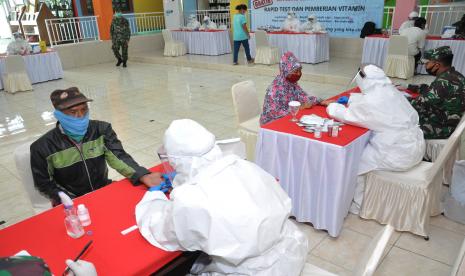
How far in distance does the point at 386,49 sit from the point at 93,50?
27.5ft

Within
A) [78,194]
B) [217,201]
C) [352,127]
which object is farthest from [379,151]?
[78,194]

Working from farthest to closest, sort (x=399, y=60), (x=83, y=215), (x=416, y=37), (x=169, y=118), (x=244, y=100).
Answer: (x=399, y=60) < (x=416, y=37) < (x=169, y=118) < (x=244, y=100) < (x=83, y=215)

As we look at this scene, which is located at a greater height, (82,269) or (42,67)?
(82,269)

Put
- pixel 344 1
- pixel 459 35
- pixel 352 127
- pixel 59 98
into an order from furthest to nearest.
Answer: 1. pixel 344 1
2. pixel 459 35
3. pixel 352 127
4. pixel 59 98

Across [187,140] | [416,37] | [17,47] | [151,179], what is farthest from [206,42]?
[187,140]

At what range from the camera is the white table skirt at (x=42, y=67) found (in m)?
7.93

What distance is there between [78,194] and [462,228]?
2.80 metres

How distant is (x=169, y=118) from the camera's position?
17.9 feet

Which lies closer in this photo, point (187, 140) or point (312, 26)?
point (187, 140)

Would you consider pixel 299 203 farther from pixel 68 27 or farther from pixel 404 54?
pixel 68 27

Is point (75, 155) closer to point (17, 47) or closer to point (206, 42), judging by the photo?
point (17, 47)

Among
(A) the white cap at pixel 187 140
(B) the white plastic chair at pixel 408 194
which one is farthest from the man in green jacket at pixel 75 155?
(B) the white plastic chair at pixel 408 194

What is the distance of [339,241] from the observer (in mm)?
2535

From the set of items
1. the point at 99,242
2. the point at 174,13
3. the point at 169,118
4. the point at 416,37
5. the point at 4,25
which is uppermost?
the point at 174,13
